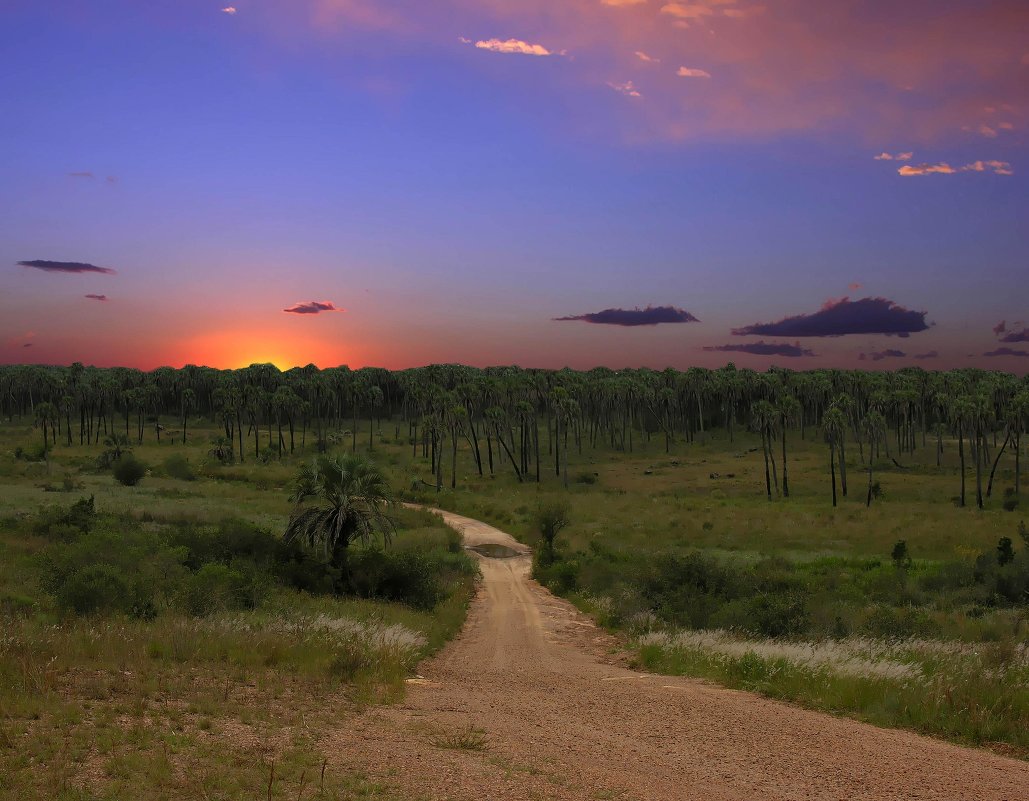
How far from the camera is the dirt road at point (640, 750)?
A: 30.7 ft

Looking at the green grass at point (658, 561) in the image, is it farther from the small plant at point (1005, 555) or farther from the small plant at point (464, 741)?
the small plant at point (464, 741)

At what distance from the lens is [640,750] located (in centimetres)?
1112

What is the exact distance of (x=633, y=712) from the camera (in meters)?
13.7

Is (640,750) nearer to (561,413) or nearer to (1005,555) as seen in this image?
(1005,555)

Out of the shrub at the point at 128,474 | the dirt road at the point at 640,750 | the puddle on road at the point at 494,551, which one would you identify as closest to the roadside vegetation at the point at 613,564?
the shrub at the point at 128,474

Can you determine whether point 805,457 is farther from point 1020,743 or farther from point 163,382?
point 163,382

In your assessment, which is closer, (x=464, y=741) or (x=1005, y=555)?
(x=464, y=741)

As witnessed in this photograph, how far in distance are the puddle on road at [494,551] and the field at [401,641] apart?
2418 mm

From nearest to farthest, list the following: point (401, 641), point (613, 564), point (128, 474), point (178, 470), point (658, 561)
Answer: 1. point (401, 641)
2. point (658, 561)
3. point (613, 564)
4. point (128, 474)
5. point (178, 470)

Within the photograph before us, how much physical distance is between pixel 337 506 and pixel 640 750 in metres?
21.2

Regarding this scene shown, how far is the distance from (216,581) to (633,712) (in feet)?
50.3

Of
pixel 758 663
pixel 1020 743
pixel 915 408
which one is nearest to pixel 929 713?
pixel 1020 743

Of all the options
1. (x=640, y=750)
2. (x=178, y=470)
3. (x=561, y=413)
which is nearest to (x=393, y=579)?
(x=640, y=750)

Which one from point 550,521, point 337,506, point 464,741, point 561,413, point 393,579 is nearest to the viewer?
point 464,741
